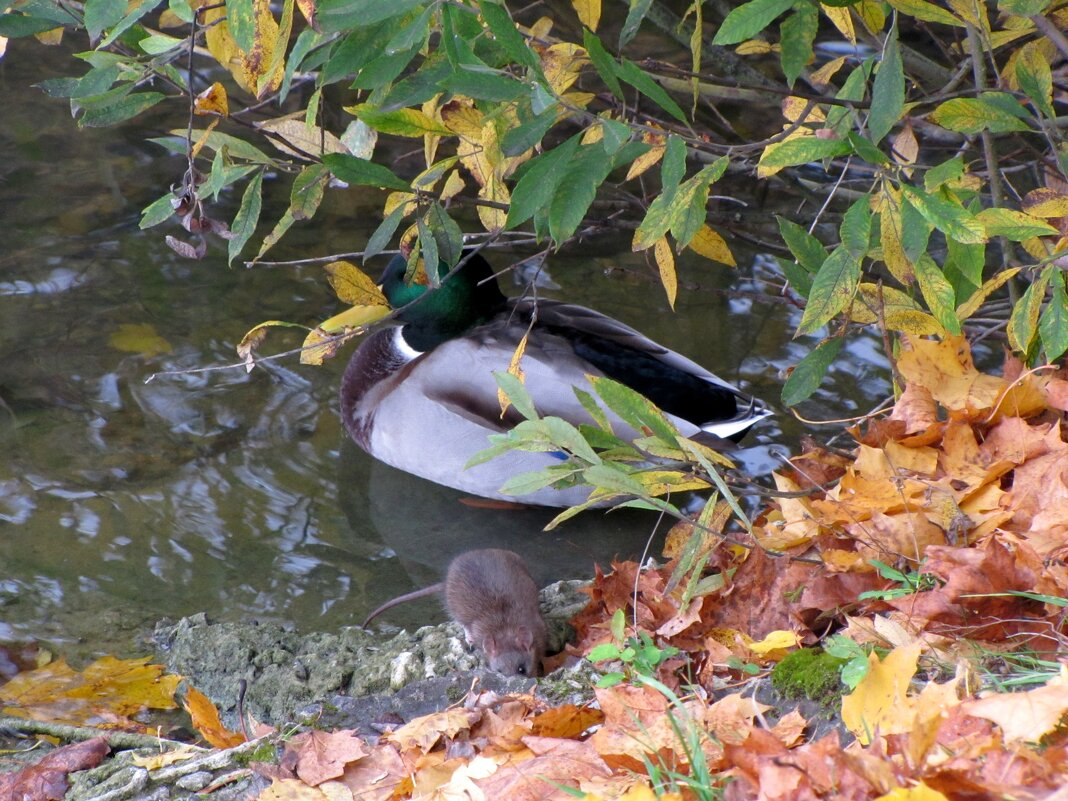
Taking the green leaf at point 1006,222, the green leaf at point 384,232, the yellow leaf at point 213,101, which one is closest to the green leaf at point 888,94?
the green leaf at point 1006,222

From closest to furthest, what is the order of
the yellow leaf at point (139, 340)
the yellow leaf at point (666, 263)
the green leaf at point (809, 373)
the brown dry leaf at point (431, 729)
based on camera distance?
the brown dry leaf at point (431, 729), the yellow leaf at point (666, 263), the green leaf at point (809, 373), the yellow leaf at point (139, 340)

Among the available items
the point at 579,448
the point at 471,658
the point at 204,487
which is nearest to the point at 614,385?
the point at 579,448

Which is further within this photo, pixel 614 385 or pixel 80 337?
pixel 80 337

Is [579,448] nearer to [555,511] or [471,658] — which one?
[471,658]

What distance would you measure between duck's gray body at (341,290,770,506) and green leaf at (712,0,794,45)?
2.22 metres

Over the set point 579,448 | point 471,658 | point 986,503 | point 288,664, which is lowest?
point 288,664

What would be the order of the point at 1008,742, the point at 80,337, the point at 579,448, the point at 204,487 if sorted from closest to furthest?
the point at 1008,742, the point at 579,448, the point at 204,487, the point at 80,337

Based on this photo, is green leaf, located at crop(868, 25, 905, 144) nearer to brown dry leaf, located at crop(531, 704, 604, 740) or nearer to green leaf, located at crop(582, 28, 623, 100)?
green leaf, located at crop(582, 28, 623, 100)

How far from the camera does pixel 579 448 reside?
2.48 meters

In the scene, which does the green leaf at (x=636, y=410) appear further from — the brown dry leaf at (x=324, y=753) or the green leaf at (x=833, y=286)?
the brown dry leaf at (x=324, y=753)

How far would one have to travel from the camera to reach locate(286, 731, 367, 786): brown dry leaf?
2605mm

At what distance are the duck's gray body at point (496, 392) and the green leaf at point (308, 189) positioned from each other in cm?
160

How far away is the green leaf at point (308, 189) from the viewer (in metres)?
3.08

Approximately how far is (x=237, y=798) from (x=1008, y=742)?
5.23ft
